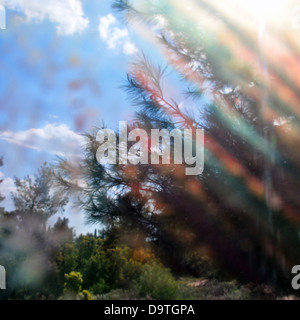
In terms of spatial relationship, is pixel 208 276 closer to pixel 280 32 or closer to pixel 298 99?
pixel 298 99

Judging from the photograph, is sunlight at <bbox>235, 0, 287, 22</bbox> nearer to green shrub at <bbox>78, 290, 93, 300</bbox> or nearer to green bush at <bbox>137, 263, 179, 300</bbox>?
green bush at <bbox>137, 263, 179, 300</bbox>

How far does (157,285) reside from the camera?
16.0 ft

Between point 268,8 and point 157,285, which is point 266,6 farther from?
point 157,285

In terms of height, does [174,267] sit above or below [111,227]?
below

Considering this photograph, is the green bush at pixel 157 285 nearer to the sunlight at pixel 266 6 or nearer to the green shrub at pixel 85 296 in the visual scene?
the green shrub at pixel 85 296

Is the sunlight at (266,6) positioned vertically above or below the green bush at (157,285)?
above

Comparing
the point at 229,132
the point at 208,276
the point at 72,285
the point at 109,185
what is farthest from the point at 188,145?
the point at 72,285

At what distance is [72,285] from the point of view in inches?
271

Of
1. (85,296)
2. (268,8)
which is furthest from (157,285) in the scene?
(268,8)

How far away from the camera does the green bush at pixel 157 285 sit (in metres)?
4.12

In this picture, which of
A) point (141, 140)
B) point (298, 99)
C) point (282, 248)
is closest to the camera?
point (282, 248)

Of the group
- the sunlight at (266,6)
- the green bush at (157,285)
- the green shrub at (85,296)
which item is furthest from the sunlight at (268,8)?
the green shrub at (85,296)

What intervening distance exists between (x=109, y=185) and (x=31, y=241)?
5.69 meters

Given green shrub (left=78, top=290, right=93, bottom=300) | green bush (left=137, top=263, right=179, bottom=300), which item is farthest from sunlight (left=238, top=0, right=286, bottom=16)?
green shrub (left=78, top=290, right=93, bottom=300)
